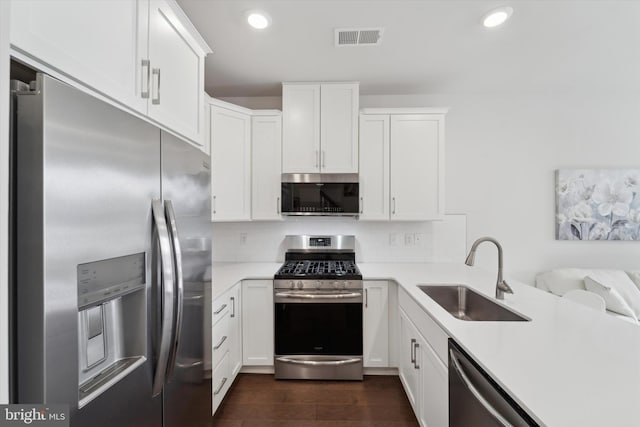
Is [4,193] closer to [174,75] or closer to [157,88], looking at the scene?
[157,88]

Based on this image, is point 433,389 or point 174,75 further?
point 433,389

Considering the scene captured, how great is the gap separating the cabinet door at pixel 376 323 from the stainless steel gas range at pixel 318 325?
0.08 meters

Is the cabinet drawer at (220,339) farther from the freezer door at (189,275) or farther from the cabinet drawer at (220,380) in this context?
the freezer door at (189,275)

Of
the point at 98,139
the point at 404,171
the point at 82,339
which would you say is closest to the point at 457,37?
the point at 404,171

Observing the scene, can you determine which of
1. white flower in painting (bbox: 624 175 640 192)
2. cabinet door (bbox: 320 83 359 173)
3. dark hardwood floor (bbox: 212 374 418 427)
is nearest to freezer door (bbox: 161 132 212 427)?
dark hardwood floor (bbox: 212 374 418 427)

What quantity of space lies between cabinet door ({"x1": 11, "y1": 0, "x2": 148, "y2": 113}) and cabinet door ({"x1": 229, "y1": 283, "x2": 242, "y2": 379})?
1.54 m

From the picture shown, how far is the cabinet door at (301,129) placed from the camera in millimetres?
2709

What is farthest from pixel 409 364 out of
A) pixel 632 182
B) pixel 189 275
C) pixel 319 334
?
pixel 632 182

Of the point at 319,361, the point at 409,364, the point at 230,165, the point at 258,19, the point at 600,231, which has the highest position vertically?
the point at 258,19

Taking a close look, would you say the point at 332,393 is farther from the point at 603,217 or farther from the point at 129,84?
the point at 603,217

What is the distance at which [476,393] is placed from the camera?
100 cm

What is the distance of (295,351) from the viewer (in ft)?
7.80

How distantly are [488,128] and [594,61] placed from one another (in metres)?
0.89

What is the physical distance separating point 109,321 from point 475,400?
1.22m
